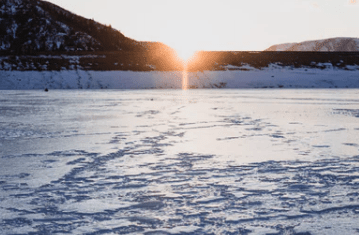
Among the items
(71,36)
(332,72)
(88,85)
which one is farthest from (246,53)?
(71,36)

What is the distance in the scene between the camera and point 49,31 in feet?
167

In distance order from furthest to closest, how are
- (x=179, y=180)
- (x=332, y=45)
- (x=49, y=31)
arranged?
(x=332, y=45) → (x=49, y=31) → (x=179, y=180)

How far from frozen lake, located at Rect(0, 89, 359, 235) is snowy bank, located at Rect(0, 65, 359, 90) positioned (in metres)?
21.9

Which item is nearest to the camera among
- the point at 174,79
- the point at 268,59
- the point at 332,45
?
the point at 174,79

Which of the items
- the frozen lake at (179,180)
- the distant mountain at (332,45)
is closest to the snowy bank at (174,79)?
the frozen lake at (179,180)

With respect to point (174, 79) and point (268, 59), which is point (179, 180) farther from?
point (268, 59)

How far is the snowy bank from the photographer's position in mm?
28875

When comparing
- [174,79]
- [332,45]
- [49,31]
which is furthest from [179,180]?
[332,45]

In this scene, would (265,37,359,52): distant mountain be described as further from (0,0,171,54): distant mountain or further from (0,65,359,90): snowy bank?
(0,65,359,90): snowy bank

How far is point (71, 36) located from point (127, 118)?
43.4m

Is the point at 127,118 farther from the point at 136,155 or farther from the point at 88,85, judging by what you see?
the point at 88,85

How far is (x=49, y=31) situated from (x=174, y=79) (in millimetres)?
25695

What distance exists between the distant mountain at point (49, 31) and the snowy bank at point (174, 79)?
17.9m

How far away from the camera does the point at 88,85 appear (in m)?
28.7
